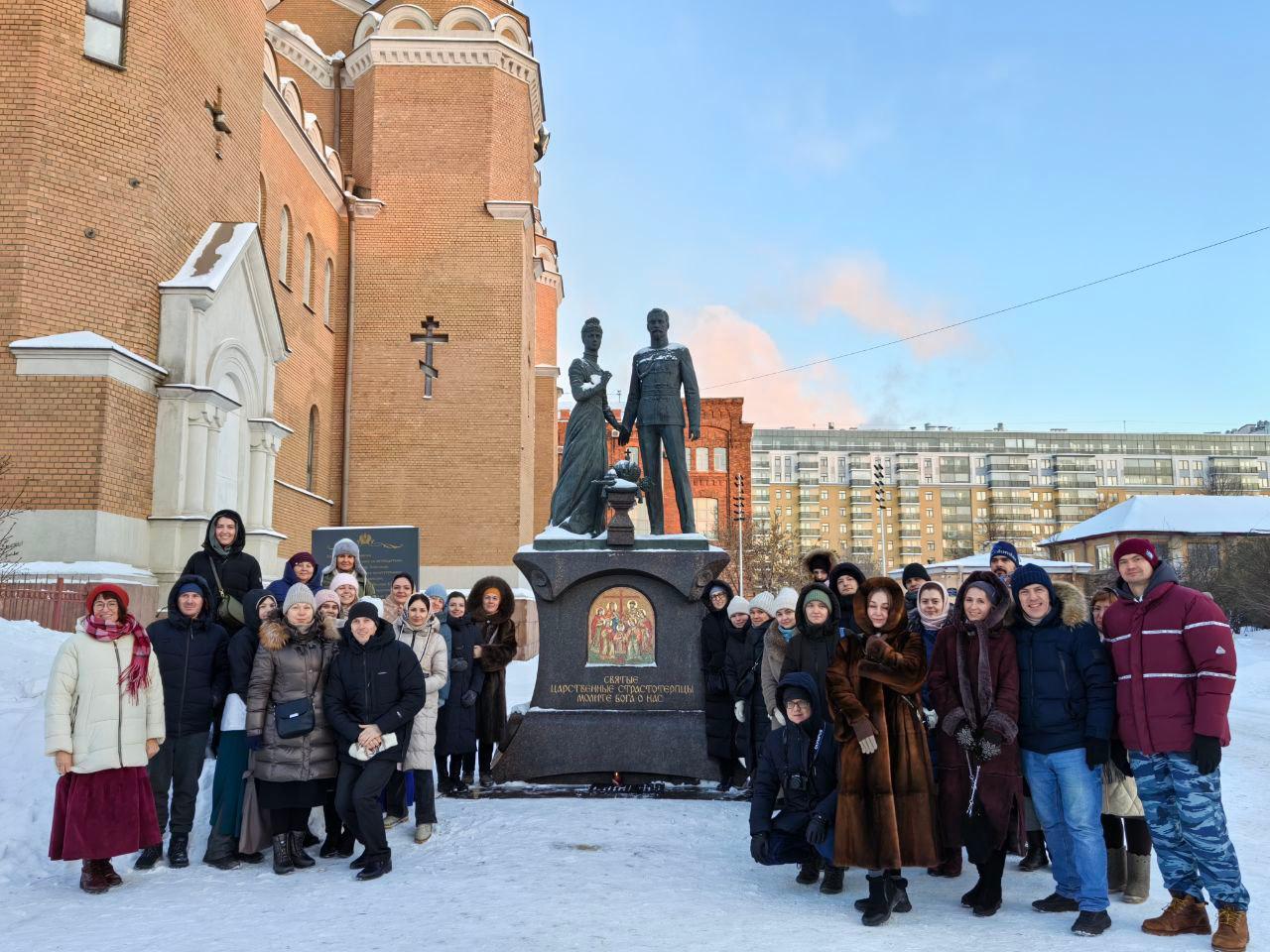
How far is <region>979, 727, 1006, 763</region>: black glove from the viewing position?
4.91 metres

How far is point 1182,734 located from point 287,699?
4.63 meters

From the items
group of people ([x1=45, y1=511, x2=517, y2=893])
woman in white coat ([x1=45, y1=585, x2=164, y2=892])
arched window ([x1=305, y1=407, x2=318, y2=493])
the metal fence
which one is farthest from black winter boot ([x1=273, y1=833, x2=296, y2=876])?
arched window ([x1=305, y1=407, x2=318, y2=493])

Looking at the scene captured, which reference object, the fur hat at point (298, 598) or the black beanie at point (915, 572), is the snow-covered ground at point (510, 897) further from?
the black beanie at point (915, 572)

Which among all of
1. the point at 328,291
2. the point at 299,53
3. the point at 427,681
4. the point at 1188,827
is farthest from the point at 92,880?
the point at 299,53

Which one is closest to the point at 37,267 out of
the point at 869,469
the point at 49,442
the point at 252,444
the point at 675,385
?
the point at 49,442

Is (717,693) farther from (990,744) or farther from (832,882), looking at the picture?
(990,744)

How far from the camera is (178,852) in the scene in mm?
5668

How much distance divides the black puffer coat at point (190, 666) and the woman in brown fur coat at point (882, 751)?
3.53m

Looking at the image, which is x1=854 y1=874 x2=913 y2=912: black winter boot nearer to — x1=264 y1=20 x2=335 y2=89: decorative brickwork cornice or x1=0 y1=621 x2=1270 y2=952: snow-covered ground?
x1=0 y1=621 x2=1270 y2=952: snow-covered ground

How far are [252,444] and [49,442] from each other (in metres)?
3.67

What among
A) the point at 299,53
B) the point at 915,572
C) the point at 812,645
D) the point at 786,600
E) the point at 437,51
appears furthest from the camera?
the point at 299,53

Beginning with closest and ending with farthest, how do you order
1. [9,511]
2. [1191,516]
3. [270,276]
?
[9,511], [270,276], [1191,516]

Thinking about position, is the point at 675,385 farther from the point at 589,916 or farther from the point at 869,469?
the point at 869,469

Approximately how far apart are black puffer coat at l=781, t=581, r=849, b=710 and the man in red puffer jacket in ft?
5.41
